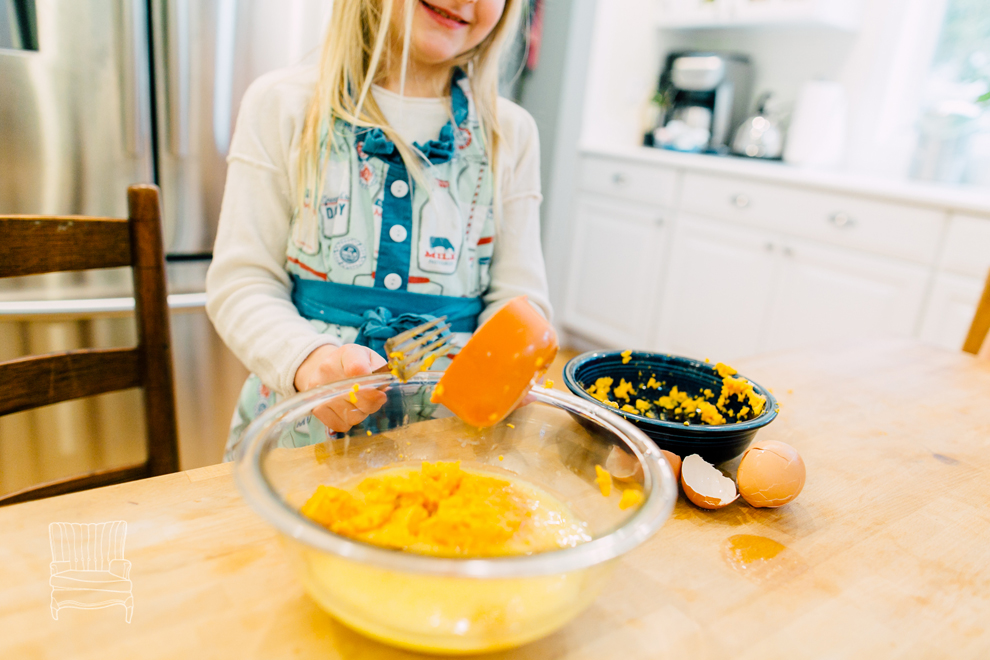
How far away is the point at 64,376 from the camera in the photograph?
2.62ft

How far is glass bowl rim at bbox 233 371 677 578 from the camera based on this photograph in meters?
0.35

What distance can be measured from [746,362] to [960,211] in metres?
1.29

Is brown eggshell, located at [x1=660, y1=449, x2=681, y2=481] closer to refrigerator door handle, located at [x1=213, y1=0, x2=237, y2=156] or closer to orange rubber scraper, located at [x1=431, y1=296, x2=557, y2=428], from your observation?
orange rubber scraper, located at [x1=431, y1=296, x2=557, y2=428]

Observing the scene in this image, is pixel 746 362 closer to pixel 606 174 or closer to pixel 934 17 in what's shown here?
pixel 606 174

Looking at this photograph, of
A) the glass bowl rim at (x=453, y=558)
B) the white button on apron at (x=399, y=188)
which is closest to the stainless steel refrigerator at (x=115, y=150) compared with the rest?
the white button on apron at (x=399, y=188)

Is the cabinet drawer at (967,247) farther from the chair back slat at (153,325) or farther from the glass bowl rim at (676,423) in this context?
the chair back slat at (153,325)

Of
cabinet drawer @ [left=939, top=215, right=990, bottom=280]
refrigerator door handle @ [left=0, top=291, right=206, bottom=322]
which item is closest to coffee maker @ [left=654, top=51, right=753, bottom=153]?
cabinet drawer @ [left=939, top=215, right=990, bottom=280]

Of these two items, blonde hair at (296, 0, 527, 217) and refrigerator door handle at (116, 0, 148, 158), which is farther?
refrigerator door handle at (116, 0, 148, 158)

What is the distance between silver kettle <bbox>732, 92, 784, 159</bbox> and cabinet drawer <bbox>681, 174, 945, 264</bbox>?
450 millimetres

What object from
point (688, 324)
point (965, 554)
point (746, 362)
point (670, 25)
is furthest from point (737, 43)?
point (965, 554)

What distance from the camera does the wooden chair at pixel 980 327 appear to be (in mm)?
1182

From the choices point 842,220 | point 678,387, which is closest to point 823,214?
point 842,220

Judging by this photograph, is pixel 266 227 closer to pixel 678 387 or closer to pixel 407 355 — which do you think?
pixel 407 355

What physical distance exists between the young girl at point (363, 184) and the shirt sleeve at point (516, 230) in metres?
0.05
